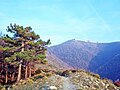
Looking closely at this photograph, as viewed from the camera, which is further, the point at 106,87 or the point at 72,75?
the point at 72,75

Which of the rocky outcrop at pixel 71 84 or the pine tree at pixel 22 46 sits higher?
the pine tree at pixel 22 46

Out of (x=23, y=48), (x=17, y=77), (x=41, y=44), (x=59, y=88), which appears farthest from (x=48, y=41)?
(x=59, y=88)

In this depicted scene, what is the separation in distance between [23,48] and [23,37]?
1.63 metres

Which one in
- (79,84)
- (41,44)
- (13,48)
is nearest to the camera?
(79,84)

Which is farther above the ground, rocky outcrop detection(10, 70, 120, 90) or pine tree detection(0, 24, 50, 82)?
pine tree detection(0, 24, 50, 82)

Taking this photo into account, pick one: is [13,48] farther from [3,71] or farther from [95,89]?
[95,89]

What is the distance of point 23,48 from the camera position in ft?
142

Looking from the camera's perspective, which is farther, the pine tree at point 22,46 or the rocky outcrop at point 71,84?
the pine tree at point 22,46

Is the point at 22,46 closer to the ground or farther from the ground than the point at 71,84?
farther from the ground

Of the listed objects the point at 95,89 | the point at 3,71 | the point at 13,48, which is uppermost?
the point at 13,48

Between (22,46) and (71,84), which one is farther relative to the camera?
(22,46)

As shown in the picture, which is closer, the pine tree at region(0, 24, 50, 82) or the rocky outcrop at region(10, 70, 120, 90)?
the rocky outcrop at region(10, 70, 120, 90)

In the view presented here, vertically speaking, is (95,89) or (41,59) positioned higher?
(41,59)

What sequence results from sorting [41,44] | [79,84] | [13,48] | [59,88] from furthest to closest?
[41,44]
[13,48]
[79,84]
[59,88]
